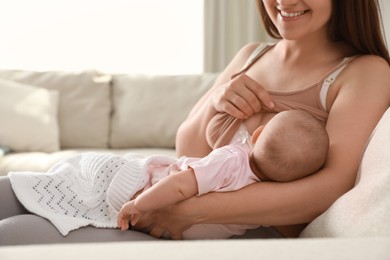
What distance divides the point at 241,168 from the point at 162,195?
205mm

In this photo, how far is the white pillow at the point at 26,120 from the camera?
11.7ft

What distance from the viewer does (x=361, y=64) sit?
5.49ft

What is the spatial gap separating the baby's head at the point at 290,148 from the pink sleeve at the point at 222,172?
4 centimetres

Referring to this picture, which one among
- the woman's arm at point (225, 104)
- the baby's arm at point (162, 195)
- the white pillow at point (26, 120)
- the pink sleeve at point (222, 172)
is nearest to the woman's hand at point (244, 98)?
the woman's arm at point (225, 104)

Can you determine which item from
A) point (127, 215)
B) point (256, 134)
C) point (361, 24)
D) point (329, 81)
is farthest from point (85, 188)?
point (361, 24)

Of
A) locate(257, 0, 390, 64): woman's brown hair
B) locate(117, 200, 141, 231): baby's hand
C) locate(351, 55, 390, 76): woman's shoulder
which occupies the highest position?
locate(257, 0, 390, 64): woman's brown hair

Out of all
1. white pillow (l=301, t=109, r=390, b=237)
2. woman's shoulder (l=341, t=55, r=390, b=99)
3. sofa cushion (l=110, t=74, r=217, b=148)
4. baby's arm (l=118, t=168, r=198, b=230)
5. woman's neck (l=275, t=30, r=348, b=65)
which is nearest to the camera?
white pillow (l=301, t=109, r=390, b=237)

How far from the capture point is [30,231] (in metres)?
1.31

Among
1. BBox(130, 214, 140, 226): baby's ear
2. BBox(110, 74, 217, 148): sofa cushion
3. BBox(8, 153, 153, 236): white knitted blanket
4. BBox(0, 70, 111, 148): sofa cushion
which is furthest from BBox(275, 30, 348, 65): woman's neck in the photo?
BBox(0, 70, 111, 148): sofa cushion

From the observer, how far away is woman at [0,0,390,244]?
144 cm

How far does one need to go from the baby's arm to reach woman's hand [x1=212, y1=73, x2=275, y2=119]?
1.14 ft

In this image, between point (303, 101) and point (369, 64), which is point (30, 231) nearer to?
point (303, 101)

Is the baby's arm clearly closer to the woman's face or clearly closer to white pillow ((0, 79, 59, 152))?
the woman's face

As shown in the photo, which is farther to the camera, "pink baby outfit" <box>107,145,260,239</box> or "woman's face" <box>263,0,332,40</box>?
"woman's face" <box>263,0,332,40</box>
